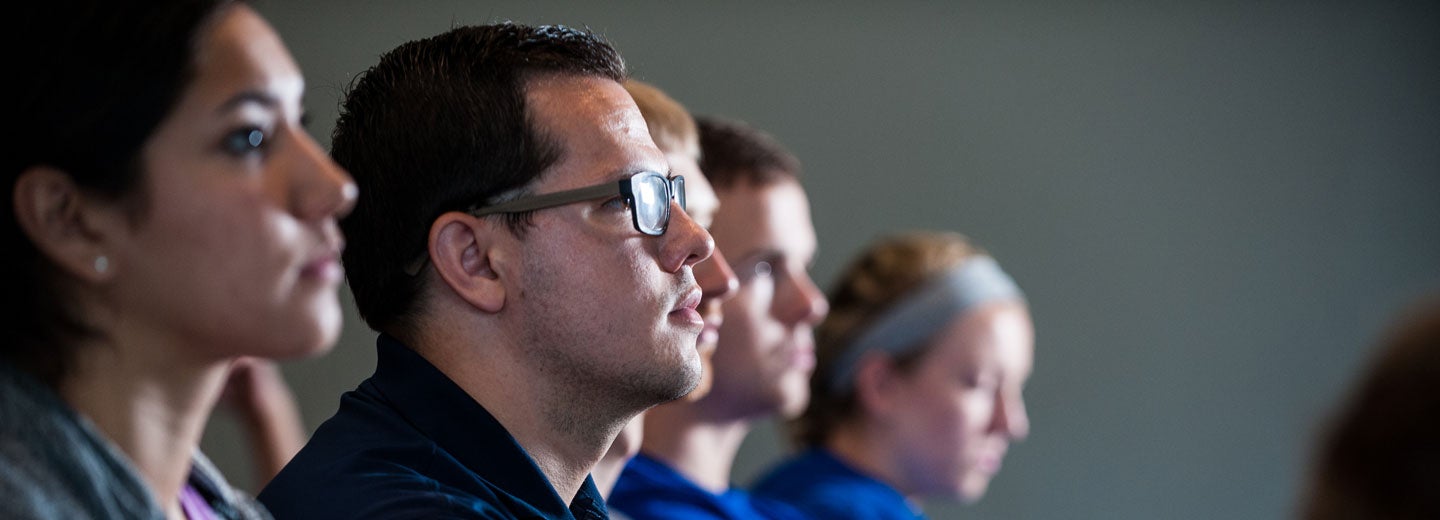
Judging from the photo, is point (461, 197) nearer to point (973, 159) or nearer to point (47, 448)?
point (47, 448)

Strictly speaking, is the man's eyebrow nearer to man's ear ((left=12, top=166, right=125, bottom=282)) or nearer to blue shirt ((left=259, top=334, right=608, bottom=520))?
man's ear ((left=12, top=166, right=125, bottom=282))

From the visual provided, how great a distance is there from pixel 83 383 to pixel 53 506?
91mm

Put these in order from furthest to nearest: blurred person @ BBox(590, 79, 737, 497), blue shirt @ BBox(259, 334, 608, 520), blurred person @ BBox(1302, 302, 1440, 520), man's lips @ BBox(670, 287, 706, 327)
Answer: blurred person @ BBox(590, 79, 737, 497) < man's lips @ BBox(670, 287, 706, 327) < blue shirt @ BBox(259, 334, 608, 520) < blurred person @ BBox(1302, 302, 1440, 520)

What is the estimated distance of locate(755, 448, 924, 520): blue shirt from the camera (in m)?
2.79

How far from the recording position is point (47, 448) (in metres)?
0.94

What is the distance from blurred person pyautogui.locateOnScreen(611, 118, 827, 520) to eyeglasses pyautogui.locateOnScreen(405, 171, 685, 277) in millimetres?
755

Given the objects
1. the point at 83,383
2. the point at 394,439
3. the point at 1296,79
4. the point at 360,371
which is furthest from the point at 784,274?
the point at 1296,79

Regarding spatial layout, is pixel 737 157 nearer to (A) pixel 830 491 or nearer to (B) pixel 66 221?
(A) pixel 830 491

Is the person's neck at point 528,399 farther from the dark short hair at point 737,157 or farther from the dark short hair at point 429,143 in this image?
the dark short hair at point 737,157

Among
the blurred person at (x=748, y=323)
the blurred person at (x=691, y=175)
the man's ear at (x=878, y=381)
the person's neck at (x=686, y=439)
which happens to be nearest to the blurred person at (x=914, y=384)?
the man's ear at (x=878, y=381)

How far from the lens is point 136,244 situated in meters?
0.97

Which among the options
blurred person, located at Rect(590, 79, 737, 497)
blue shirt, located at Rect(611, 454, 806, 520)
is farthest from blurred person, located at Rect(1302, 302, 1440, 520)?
blue shirt, located at Rect(611, 454, 806, 520)

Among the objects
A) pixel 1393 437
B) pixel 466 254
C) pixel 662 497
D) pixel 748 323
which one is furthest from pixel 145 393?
pixel 748 323

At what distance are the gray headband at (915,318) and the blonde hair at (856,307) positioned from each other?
0.01 metres
